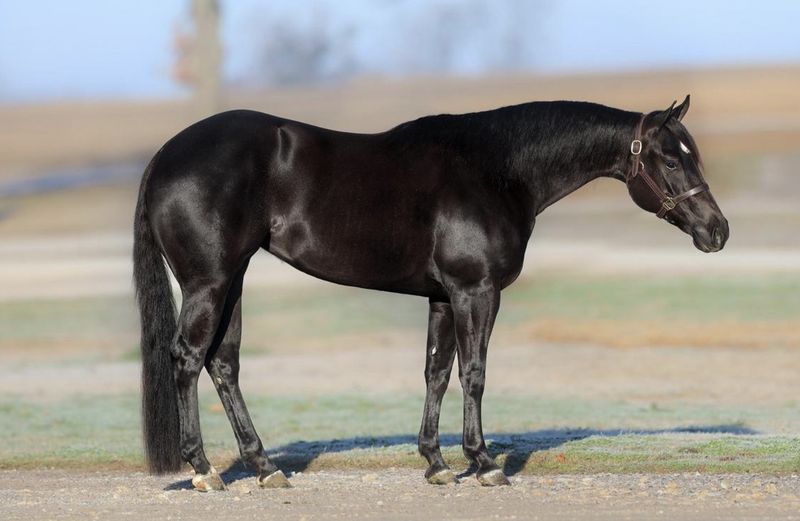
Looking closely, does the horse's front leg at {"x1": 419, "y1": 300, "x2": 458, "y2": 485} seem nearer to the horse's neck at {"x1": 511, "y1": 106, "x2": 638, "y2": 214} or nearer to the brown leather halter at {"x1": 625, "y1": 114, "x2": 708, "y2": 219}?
the horse's neck at {"x1": 511, "y1": 106, "x2": 638, "y2": 214}

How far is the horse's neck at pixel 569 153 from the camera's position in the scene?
833 centimetres

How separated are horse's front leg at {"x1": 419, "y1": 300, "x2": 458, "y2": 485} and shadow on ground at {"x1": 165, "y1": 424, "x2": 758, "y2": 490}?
14.2 inches

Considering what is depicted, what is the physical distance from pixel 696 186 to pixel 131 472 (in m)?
4.06

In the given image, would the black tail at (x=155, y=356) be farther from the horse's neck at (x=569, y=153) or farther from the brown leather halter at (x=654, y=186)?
the brown leather halter at (x=654, y=186)

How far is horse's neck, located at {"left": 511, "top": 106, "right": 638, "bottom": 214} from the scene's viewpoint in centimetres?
833

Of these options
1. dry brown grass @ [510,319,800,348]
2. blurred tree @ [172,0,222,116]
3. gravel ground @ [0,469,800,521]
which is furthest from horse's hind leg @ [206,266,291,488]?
blurred tree @ [172,0,222,116]

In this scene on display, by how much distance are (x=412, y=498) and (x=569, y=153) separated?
2.25 metres

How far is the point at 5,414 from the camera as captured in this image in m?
13.1

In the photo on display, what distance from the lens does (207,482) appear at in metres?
8.02

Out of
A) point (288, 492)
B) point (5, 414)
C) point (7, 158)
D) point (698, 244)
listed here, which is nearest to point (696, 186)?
point (698, 244)

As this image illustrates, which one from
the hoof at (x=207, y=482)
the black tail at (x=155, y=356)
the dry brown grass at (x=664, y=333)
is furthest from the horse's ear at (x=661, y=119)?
the dry brown grass at (x=664, y=333)

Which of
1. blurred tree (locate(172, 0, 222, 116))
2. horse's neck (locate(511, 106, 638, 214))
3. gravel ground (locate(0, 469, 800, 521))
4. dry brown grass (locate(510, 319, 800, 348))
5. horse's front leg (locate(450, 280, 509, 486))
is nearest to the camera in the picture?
gravel ground (locate(0, 469, 800, 521))

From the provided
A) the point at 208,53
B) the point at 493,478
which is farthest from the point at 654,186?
the point at 208,53

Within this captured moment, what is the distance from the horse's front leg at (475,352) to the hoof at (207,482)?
144 cm
